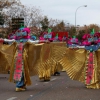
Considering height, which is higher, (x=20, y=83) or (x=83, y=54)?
(x=83, y=54)

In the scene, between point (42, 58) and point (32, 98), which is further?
point (42, 58)

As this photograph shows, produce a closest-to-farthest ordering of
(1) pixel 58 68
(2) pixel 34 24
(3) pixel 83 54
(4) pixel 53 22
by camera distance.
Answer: (3) pixel 83 54 < (1) pixel 58 68 < (2) pixel 34 24 < (4) pixel 53 22

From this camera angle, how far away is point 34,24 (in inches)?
1984

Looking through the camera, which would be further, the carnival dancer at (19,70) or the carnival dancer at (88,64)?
the carnival dancer at (88,64)

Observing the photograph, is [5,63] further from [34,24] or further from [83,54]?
[34,24]

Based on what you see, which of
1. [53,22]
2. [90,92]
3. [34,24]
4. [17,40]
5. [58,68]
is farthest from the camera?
[53,22]

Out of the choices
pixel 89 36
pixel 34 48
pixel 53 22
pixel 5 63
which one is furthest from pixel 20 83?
pixel 53 22

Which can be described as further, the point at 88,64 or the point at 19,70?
the point at 88,64

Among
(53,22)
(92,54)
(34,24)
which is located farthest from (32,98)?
(53,22)

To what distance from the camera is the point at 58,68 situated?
49.5 ft

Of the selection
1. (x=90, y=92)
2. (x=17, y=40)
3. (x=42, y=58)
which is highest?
(x=17, y=40)

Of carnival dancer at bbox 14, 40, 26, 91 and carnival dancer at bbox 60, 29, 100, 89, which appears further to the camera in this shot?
carnival dancer at bbox 60, 29, 100, 89

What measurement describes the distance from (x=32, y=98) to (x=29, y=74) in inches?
69.6

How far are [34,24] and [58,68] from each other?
35822mm
